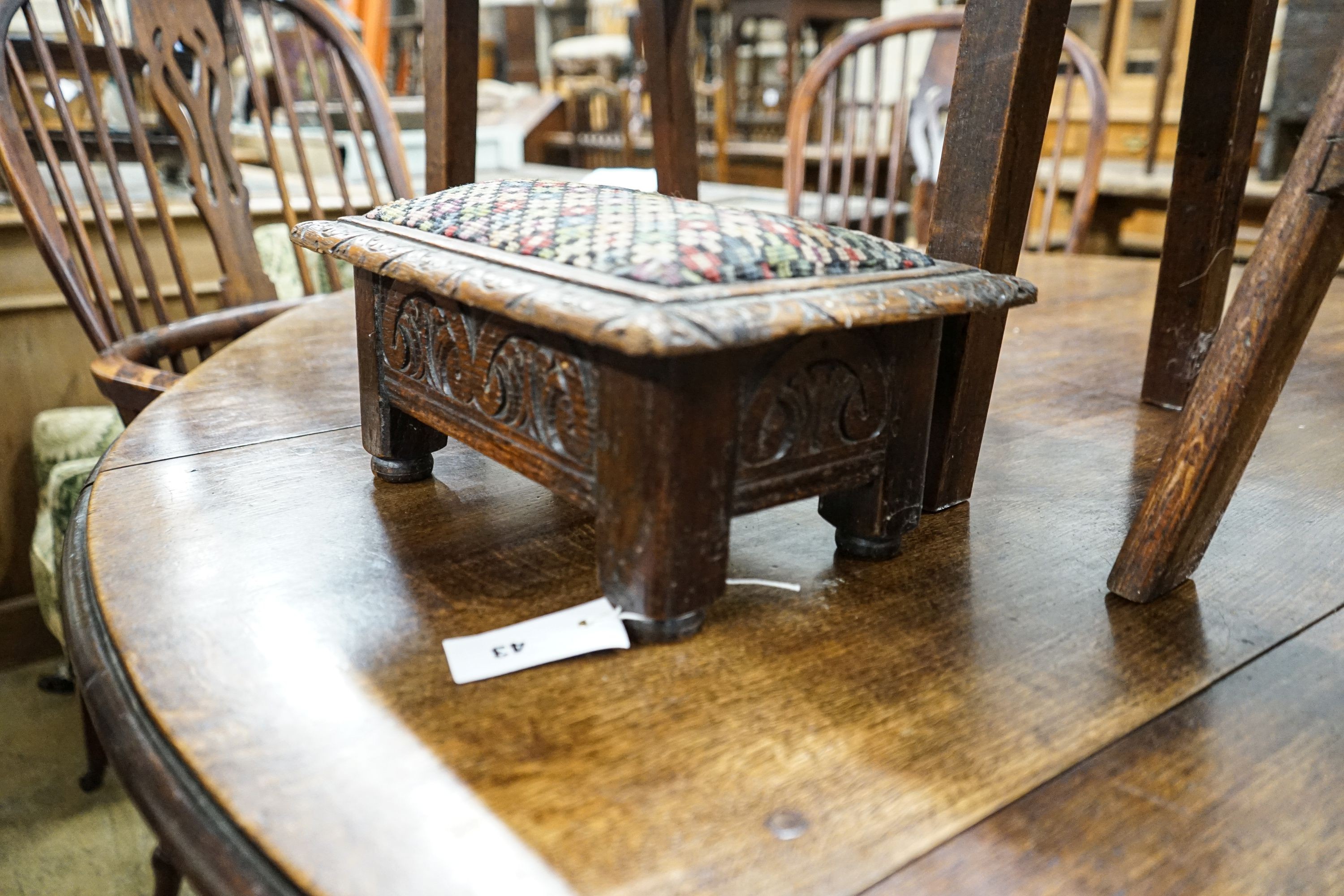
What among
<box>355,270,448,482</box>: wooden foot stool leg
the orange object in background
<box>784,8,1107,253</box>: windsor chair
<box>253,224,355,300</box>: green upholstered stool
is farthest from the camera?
the orange object in background

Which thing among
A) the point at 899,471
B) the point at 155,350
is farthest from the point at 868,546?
the point at 155,350

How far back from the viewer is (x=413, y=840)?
37 cm

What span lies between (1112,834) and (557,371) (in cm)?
33

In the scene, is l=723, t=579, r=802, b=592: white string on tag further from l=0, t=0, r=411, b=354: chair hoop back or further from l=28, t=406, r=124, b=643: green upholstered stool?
l=28, t=406, r=124, b=643: green upholstered stool

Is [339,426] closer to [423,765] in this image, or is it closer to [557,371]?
[557,371]

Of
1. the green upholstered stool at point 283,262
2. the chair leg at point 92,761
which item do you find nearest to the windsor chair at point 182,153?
the green upholstered stool at point 283,262

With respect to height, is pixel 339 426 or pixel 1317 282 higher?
pixel 1317 282

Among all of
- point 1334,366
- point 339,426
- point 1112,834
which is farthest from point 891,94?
point 1112,834

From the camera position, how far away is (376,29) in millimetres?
4809

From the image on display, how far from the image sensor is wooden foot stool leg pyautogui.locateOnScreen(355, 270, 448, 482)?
2.33ft

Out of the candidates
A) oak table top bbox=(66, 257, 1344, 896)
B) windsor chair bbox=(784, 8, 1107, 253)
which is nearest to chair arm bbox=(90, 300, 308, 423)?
Answer: oak table top bbox=(66, 257, 1344, 896)

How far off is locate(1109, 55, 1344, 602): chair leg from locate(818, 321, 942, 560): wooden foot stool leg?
0.12 meters

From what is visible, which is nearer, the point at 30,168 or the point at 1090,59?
the point at 30,168

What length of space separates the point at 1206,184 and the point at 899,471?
50 cm
